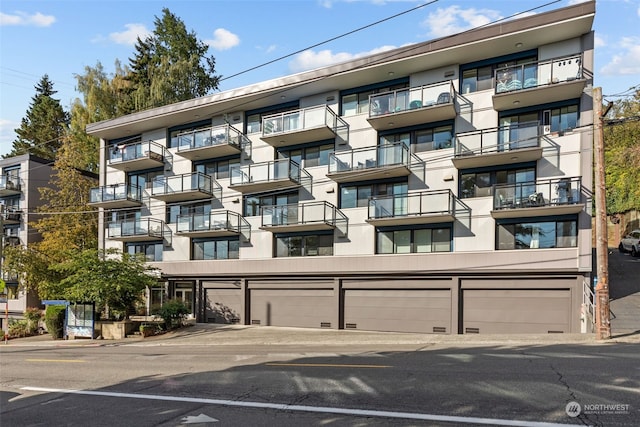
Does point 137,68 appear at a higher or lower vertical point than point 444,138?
higher

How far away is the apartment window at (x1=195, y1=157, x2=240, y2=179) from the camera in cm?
2657

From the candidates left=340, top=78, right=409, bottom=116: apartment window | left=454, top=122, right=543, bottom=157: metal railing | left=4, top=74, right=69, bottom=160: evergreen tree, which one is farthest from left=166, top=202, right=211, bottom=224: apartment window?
left=4, top=74, right=69, bottom=160: evergreen tree

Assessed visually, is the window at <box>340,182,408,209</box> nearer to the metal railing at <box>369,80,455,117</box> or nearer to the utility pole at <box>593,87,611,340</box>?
the metal railing at <box>369,80,455,117</box>

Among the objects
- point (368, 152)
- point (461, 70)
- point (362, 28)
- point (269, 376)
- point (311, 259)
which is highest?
point (461, 70)

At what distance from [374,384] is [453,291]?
12.4 m

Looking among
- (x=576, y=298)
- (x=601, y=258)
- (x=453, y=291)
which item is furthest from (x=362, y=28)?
(x=576, y=298)

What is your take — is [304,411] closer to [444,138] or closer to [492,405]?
[492,405]

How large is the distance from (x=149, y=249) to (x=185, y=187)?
18.0 ft

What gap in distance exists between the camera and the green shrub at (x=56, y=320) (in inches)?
949

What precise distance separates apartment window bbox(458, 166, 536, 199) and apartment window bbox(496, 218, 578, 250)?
1.74 metres

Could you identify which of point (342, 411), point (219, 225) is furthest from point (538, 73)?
point (219, 225)

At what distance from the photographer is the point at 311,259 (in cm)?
2325

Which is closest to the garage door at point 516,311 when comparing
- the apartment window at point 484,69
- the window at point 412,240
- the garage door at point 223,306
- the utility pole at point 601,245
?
the window at point 412,240

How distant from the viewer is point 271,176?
78.7 ft
